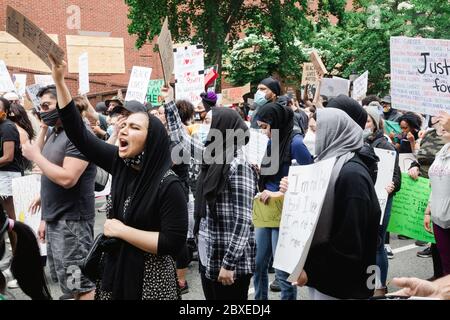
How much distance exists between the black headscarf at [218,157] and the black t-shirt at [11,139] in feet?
11.4

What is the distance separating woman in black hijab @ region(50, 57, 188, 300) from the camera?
3.01 metres

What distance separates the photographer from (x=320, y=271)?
3.22m

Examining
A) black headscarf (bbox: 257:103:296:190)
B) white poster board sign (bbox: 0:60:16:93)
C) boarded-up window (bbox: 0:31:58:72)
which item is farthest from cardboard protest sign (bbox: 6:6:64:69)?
boarded-up window (bbox: 0:31:58:72)

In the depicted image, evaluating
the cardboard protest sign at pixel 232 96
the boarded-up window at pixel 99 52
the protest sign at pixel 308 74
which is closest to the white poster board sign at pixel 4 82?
the cardboard protest sign at pixel 232 96

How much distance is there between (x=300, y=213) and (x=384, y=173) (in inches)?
98.8

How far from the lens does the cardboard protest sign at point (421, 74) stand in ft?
14.8

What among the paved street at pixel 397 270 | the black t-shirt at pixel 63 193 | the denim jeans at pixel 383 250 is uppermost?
the black t-shirt at pixel 63 193

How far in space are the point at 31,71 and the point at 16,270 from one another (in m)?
26.8

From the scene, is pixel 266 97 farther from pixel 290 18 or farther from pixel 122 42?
pixel 122 42

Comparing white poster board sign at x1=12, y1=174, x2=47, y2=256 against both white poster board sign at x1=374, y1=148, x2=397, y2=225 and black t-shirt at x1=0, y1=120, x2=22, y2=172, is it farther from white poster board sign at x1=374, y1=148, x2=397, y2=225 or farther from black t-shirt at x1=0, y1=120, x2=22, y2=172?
white poster board sign at x1=374, y1=148, x2=397, y2=225

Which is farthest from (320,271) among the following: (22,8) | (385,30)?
(22,8)

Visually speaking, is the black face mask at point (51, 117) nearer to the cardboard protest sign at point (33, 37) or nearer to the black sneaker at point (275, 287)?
the cardboard protest sign at point (33, 37)

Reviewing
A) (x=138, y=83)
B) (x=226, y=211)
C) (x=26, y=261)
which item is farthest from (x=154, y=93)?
(x=26, y=261)

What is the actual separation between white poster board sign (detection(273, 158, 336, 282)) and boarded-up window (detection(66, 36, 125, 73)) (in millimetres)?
28040
